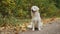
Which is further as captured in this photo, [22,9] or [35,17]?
[22,9]

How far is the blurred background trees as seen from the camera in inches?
410

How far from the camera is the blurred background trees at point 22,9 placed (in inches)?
410

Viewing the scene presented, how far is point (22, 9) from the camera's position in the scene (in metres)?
12.6

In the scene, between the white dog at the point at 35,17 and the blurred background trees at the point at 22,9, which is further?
the blurred background trees at the point at 22,9

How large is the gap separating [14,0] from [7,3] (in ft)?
1.43

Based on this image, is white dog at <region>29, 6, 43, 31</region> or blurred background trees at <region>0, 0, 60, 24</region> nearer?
white dog at <region>29, 6, 43, 31</region>

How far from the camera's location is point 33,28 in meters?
9.45

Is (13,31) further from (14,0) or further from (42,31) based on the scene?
(14,0)

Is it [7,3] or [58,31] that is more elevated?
[7,3]

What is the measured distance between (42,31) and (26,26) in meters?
0.94

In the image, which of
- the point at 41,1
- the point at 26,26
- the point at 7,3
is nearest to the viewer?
the point at 26,26

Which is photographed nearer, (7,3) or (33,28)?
(33,28)

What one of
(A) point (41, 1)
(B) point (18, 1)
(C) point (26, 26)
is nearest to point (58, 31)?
(C) point (26, 26)

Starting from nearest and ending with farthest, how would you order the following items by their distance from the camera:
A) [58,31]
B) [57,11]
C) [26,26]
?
[58,31] < [26,26] < [57,11]
